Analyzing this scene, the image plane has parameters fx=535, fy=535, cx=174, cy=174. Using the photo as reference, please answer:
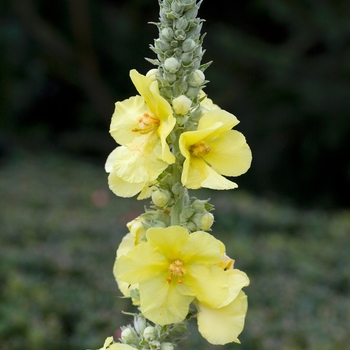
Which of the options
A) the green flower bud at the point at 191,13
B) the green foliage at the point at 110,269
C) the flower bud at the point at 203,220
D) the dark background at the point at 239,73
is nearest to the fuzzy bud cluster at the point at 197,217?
the flower bud at the point at 203,220

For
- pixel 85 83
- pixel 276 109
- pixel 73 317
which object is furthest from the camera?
pixel 85 83

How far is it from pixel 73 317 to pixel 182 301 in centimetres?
259

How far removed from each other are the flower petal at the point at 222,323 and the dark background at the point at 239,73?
8.46 metres

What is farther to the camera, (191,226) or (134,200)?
(134,200)

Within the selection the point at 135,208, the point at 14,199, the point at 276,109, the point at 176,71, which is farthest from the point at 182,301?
the point at 276,109

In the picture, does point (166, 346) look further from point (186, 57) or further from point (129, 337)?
point (186, 57)

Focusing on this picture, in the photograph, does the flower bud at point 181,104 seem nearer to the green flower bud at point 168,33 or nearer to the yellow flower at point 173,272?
the green flower bud at point 168,33

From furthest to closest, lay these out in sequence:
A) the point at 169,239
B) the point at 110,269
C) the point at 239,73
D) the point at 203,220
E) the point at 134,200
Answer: the point at 239,73 < the point at 134,200 < the point at 110,269 < the point at 203,220 < the point at 169,239

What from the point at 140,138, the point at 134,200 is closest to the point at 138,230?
the point at 140,138

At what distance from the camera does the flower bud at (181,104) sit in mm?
1181

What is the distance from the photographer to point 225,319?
3.93ft

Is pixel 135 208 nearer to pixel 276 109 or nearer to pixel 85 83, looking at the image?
pixel 276 109

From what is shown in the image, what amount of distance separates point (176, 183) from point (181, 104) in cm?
18

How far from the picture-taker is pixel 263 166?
35.9 feet
